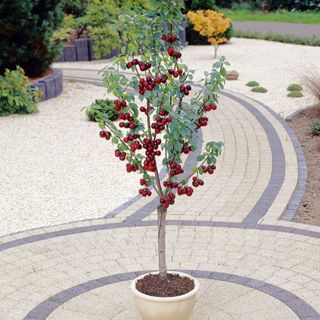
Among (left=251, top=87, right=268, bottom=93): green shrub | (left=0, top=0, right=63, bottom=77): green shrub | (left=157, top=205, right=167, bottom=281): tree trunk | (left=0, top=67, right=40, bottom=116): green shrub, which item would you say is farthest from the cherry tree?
(left=251, top=87, right=268, bottom=93): green shrub

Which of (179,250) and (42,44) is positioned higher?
(42,44)

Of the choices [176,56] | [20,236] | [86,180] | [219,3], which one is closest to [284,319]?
[176,56]

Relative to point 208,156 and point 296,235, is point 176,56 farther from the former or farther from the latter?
point 296,235

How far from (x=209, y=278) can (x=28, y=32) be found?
858 centimetres

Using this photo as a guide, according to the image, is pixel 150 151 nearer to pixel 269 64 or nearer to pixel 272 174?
pixel 272 174

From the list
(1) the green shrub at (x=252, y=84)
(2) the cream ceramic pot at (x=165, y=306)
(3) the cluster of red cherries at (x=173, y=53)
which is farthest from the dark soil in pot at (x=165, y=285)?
(1) the green shrub at (x=252, y=84)

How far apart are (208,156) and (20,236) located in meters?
2.69

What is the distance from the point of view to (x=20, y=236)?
673cm

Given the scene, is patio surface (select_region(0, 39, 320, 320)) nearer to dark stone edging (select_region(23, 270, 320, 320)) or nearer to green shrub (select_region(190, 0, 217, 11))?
dark stone edging (select_region(23, 270, 320, 320))

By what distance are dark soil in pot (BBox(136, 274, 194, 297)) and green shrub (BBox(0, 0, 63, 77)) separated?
872cm

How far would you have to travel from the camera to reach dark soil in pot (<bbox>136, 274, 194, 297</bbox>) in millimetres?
4848

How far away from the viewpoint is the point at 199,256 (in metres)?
6.17

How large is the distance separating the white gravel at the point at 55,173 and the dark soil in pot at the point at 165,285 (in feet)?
7.69

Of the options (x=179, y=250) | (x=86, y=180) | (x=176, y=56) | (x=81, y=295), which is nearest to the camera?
(x=176, y=56)
